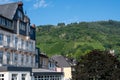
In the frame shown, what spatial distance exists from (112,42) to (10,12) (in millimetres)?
121077

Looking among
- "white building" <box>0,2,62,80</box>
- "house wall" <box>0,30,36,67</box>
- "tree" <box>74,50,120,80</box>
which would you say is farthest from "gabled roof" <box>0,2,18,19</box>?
"tree" <box>74,50,120,80</box>

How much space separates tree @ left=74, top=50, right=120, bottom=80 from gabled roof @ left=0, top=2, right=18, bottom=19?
16738mm

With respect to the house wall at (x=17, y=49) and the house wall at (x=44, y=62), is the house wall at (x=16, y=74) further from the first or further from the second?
the house wall at (x=44, y=62)

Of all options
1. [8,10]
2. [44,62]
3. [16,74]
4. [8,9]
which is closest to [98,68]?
[16,74]

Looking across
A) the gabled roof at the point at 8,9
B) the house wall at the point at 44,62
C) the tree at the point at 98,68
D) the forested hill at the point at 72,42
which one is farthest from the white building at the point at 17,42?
the forested hill at the point at 72,42

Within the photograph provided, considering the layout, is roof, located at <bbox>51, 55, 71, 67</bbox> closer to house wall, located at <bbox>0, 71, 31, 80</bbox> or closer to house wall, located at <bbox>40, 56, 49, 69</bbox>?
house wall, located at <bbox>40, 56, 49, 69</bbox>

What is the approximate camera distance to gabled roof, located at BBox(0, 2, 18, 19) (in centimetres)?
5195

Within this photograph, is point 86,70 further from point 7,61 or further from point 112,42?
point 112,42

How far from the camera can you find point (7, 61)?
4828cm

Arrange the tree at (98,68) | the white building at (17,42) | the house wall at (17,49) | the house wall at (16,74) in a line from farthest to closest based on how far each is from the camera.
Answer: the house wall at (17,49) → the white building at (17,42) → the tree at (98,68) → the house wall at (16,74)

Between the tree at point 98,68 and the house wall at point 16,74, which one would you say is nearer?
the house wall at point 16,74

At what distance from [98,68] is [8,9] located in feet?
71.0

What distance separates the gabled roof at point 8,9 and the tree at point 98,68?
16738 millimetres

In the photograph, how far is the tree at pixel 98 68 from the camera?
142ft
